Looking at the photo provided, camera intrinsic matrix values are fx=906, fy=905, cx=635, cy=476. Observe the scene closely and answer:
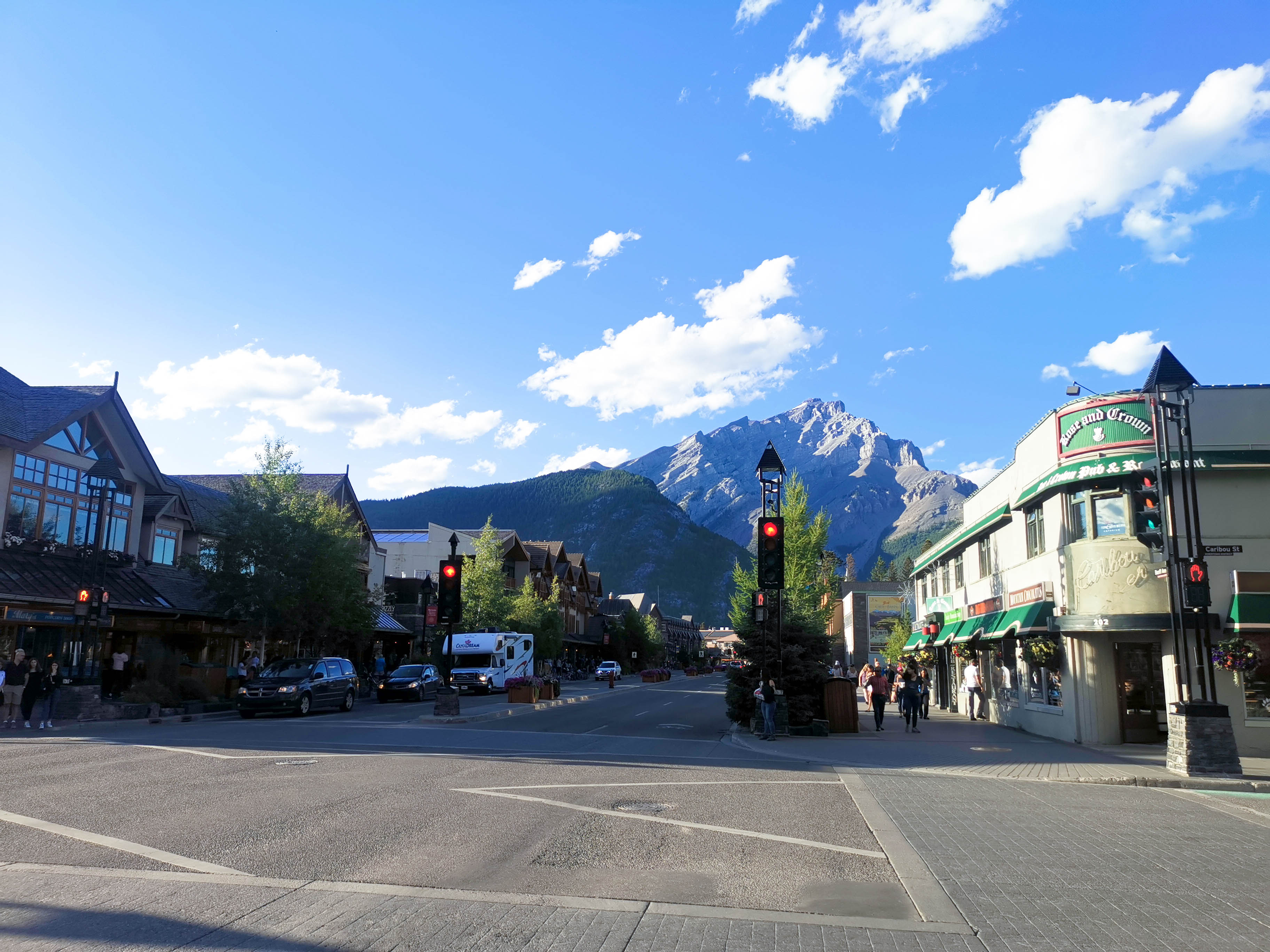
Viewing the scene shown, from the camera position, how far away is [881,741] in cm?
2052

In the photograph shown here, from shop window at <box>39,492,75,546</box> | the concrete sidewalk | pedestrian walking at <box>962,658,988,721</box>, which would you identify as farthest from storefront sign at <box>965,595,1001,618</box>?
shop window at <box>39,492,75,546</box>

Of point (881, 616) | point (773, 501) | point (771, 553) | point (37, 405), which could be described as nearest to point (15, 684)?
point (37, 405)

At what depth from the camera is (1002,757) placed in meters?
17.5

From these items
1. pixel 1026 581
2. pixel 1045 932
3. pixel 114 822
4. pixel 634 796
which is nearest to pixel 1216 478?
pixel 1026 581

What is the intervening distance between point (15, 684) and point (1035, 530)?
2676 cm

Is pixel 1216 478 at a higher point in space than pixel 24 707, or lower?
higher

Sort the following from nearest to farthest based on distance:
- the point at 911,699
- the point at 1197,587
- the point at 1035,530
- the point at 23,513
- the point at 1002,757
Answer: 1. the point at 1197,587
2. the point at 1002,757
3. the point at 1035,530
4. the point at 911,699
5. the point at 23,513

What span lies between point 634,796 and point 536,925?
19.4 ft

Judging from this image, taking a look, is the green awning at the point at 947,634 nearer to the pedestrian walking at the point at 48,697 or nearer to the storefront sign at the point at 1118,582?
the storefront sign at the point at 1118,582

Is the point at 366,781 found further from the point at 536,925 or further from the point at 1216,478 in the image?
the point at 1216,478

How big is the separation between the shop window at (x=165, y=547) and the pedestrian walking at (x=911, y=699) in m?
27.6

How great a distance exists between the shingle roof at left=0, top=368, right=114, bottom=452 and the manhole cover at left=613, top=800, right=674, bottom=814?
24.6 meters

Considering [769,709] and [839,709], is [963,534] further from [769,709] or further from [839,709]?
[769,709]

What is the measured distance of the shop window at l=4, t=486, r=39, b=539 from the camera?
2739 cm
